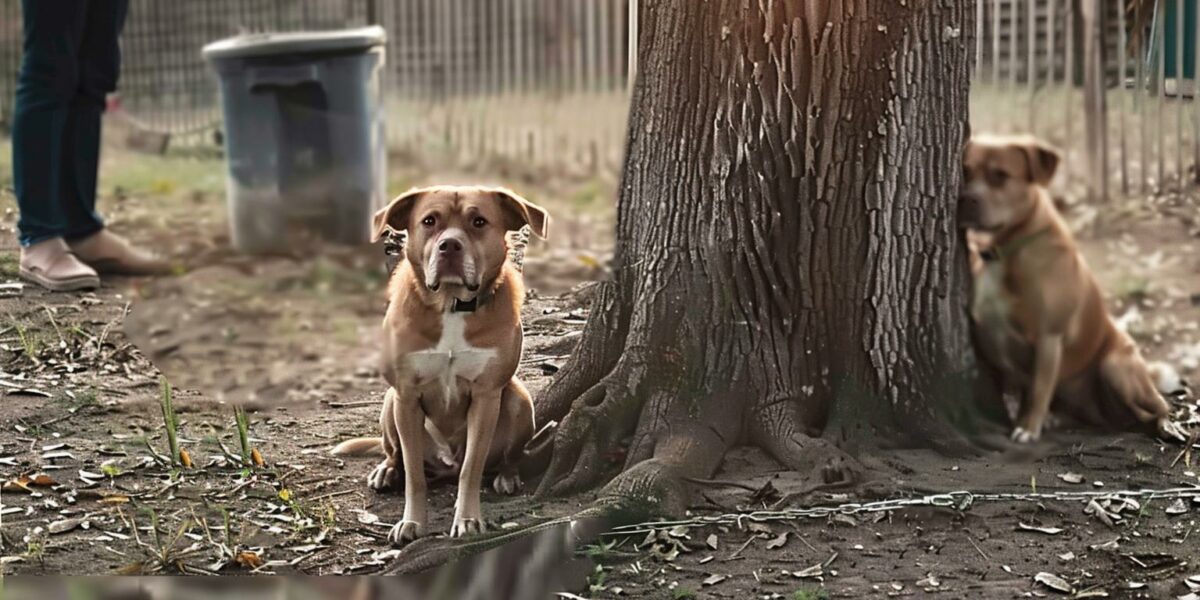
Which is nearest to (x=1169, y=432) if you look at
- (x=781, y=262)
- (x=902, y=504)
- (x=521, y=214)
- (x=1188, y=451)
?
(x=1188, y=451)

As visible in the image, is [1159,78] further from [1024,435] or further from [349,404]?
[349,404]

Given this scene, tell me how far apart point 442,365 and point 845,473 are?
3.51 feet

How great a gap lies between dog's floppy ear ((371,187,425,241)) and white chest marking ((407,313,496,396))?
27 cm

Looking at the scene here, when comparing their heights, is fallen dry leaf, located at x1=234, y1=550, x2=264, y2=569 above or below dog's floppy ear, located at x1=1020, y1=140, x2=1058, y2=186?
below

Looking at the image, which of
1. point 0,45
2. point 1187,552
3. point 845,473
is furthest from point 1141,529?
point 0,45

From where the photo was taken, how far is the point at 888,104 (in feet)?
11.3

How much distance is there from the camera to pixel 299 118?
3396mm

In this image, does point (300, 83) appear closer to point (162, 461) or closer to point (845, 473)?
point (162, 461)

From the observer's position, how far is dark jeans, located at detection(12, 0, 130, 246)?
386cm

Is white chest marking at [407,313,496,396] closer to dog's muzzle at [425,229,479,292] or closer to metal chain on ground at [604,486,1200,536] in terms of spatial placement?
dog's muzzle at [425,229,479,292]

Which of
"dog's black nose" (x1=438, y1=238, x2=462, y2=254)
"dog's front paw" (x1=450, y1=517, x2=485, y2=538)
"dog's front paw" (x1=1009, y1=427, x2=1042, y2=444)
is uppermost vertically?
"dog's black nose" (x1=438, y1=238, x2=462, y2=254)

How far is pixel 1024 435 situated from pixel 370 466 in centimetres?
170

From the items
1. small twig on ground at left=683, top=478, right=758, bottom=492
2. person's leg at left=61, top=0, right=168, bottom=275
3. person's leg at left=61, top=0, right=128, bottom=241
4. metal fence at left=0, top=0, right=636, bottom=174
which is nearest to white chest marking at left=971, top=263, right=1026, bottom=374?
small twig on ground at left=683, top=478, right=758, bottom=492

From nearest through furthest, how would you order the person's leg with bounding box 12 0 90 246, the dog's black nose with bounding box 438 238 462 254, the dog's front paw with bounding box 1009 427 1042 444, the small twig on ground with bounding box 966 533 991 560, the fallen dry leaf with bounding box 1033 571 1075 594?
the dog's black nose with bounding box 438 238 462 254
the fallen dry leaf with bounding box 1033 571 1075 594
the small twig on ground with bounding box 966 533 991 560
the dog's front paw with bounding box 1009 427 1042 444
the person's leg with bounding box 12 0 90 246
